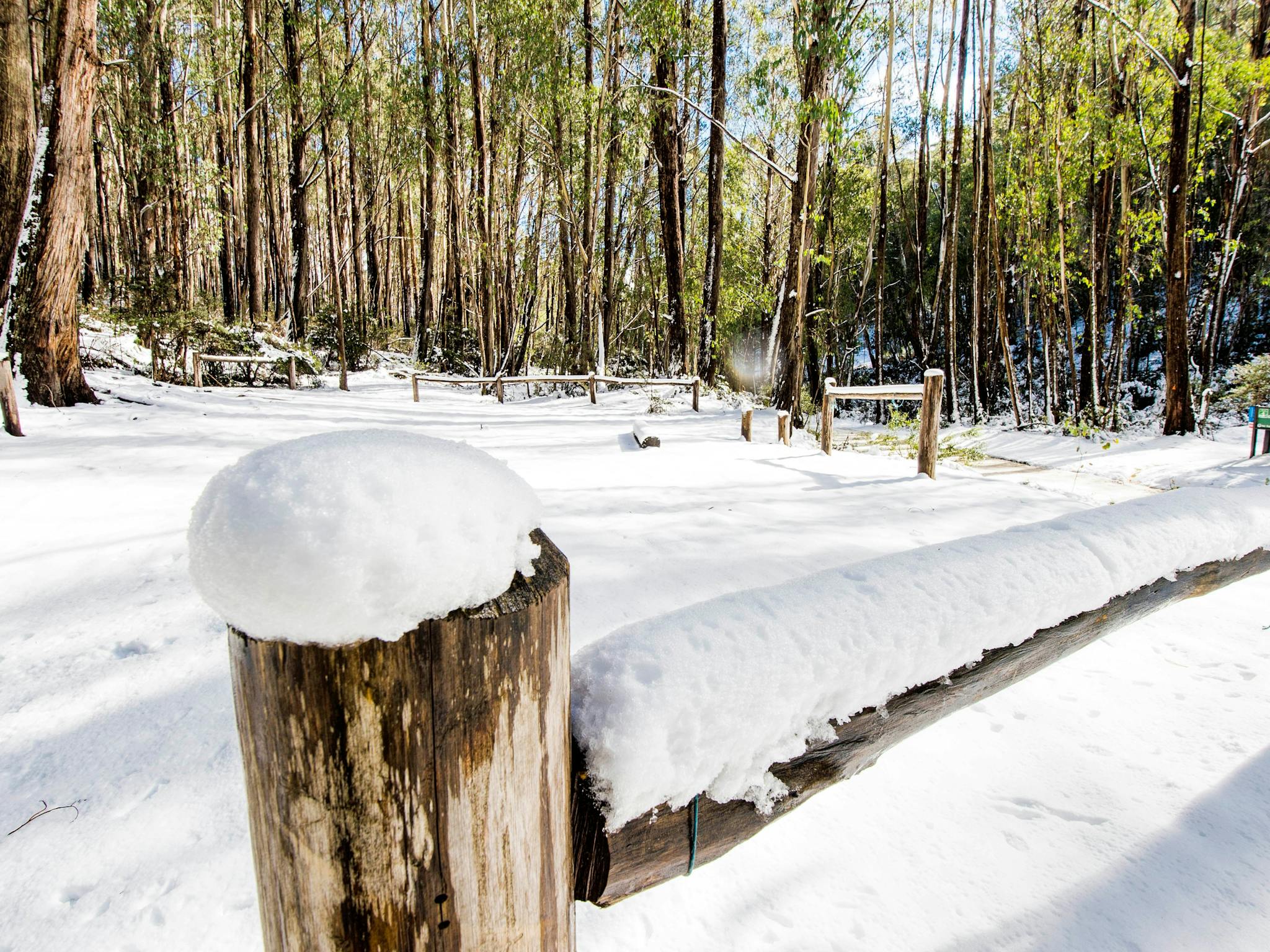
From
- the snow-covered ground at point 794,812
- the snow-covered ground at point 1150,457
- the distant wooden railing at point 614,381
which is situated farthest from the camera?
the distant wooden railing at point 614,381

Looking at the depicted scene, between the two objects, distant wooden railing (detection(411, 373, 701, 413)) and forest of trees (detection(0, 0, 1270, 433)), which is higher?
forest of trees (detection(0, 0, 1270, 433))

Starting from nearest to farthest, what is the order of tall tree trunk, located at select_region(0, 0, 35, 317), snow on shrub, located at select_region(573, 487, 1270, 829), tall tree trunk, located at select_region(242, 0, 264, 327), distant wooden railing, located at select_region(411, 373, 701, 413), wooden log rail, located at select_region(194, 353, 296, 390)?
snow on shrub, located at select_region(573, 487, 1270, 829)
tall tree trunk, located at select_region(0, 0, 35, 317)
distant wooden railing, located at select_region(411, 373, 701, 413)
wooden log rail, located at select_region(194, 353, 296, 390)
tall tree trunk, located at select_region(242, 0, 264, 327)

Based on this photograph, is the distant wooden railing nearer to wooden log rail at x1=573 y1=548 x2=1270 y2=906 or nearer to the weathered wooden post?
the weathered wooden post

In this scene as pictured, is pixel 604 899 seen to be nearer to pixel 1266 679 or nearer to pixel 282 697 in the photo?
pixel 282 697

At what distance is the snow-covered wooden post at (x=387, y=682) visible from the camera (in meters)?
0.51

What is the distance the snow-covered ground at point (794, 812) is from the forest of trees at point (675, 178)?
5708mm

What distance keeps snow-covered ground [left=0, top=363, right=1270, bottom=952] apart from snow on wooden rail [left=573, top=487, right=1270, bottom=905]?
21 centimetres

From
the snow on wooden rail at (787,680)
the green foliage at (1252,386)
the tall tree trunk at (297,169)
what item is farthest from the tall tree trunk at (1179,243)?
the tall tree trunk at (297,169)

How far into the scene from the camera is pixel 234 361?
13.1 metres

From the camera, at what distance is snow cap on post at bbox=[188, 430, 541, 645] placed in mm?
495

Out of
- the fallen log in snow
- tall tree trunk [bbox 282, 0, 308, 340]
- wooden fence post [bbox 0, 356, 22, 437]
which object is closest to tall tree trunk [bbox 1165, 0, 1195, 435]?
the fallen log in snow

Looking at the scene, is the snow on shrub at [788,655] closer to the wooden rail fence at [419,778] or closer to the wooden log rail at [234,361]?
the wooden rail fence at [419,778]

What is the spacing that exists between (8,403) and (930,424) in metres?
8.44

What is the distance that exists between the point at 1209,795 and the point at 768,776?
6.51 feet
